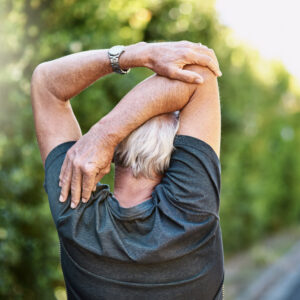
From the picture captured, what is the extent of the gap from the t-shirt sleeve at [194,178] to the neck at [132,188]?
0.34ft

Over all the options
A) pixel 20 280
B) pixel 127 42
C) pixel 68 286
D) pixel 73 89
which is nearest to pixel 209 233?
pixel 68 286

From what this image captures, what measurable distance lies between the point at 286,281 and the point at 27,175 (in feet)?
18.5

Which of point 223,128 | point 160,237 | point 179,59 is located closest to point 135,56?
point 179,59

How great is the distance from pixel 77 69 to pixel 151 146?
423 millimetres

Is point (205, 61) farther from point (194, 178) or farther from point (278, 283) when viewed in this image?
point (278, 283)

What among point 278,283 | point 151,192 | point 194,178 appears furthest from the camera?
point 278,283

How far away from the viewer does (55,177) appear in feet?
5.21

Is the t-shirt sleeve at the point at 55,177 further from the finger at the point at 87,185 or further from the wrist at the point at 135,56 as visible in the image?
the wrist at the point at 135,56

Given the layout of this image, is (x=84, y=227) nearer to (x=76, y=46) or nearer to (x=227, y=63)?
(x=76, y=46)

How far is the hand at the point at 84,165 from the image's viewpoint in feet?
4.94

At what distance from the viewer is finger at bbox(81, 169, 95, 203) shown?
59.4 inches

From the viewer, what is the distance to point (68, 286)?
1.62 metres

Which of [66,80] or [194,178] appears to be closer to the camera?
[194,178]

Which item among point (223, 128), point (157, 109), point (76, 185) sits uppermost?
point (157, 109)
